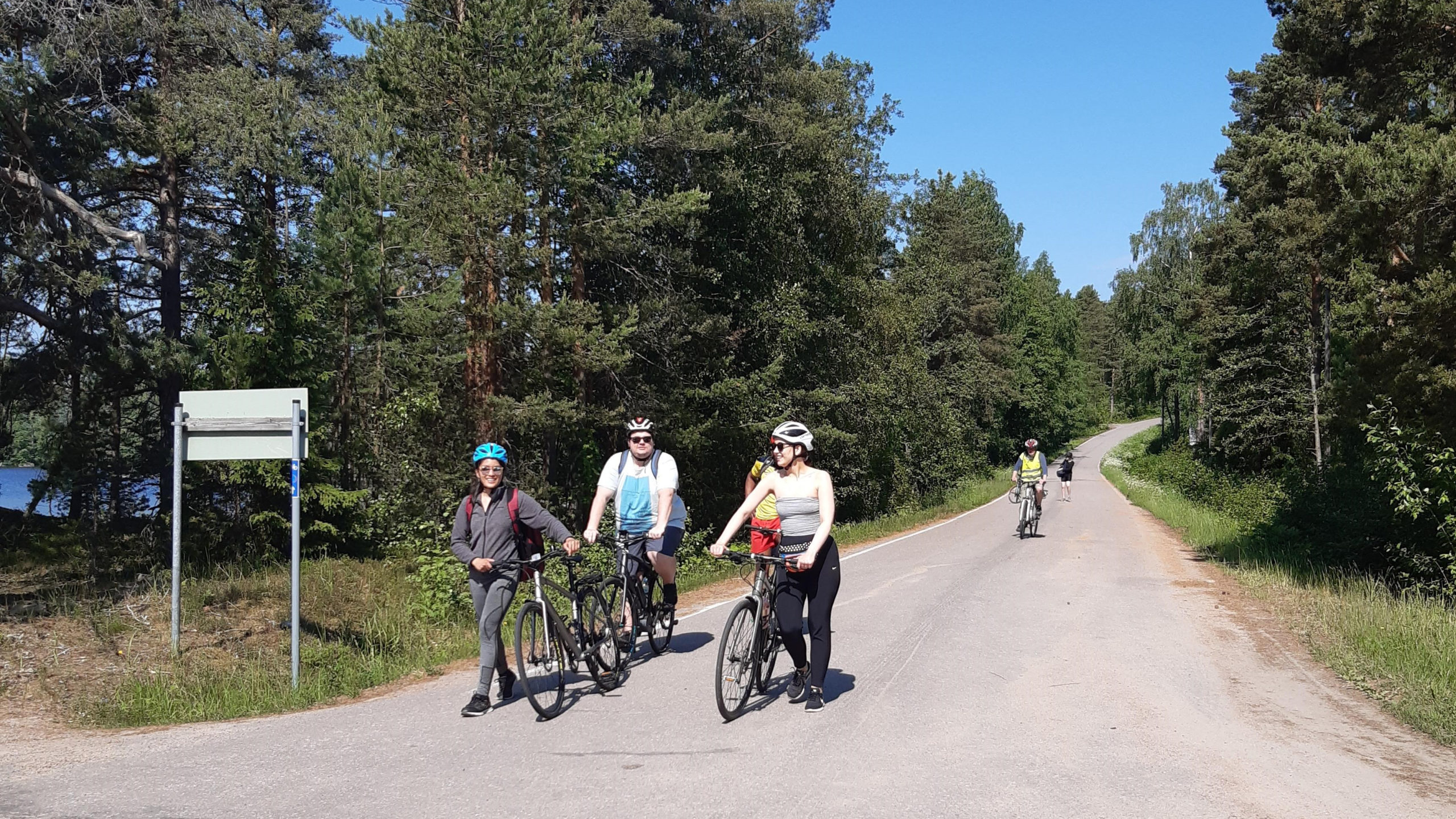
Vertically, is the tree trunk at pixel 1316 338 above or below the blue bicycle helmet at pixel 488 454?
above

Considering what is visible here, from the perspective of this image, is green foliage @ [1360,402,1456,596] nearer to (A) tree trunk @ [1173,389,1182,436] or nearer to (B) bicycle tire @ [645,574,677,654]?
(B) bicycle tire @ [645,574,677,654]

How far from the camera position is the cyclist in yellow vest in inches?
861

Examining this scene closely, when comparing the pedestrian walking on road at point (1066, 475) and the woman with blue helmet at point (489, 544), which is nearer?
the woman with blue helmet at point (489, 544)

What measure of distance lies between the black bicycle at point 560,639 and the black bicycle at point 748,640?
114 cm

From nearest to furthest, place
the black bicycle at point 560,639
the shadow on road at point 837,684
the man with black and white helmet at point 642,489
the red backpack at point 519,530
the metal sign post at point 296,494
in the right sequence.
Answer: the black bicycle at point 560,639
the red backpack at point 519,530
the shadow on road at point 837,684
the man with black and white helmet at point 642,489
the metal sign post at point 296,494

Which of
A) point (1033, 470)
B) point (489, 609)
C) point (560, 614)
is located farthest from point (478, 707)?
point (1033, 470)

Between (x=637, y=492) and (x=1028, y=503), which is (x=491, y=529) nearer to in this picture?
(x=637, y=492)

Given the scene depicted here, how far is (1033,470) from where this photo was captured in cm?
2192

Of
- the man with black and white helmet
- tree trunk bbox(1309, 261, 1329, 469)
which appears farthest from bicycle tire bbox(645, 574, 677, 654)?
tree trunk bbox(1309, 261, 1329, 469)

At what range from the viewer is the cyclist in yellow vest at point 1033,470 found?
21.9 m

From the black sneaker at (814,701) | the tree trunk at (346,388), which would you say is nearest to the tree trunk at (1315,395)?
the tree trunk at (346,388)

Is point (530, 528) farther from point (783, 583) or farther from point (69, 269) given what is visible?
point (69, 269)

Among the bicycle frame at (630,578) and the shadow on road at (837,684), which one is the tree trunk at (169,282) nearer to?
the bicycle frame at (630,578)

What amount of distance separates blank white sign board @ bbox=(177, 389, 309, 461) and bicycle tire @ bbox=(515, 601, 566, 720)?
2.99 metres
